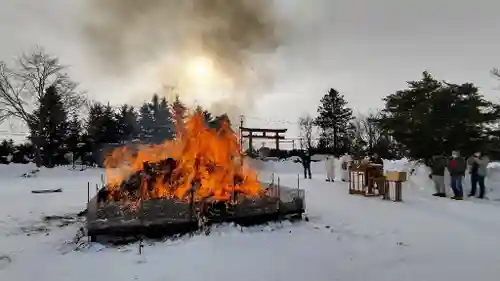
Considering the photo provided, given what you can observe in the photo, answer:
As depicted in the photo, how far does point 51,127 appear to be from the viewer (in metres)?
41.5

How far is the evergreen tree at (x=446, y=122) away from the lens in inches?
737

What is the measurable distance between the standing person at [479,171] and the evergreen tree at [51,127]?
37901 millimetres

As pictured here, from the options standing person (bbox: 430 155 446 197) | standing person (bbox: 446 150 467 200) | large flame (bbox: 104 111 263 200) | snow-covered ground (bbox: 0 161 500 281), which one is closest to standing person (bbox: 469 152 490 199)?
standing person (bbox: 446 150 467 200)

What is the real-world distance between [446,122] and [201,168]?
1393 cm

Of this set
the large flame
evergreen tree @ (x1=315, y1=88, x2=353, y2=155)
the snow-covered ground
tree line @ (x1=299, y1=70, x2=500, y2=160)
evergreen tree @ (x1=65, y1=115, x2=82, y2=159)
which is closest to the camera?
the snow-covered ground

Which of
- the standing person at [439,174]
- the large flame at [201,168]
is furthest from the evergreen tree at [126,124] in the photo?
the standing person at [439,174]

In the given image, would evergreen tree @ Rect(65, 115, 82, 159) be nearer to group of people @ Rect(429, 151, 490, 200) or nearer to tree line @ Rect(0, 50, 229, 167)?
tree line @ Rect(0, 50, 229, 167)

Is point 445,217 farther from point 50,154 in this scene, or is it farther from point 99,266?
point 50,154

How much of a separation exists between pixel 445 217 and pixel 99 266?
840 cm

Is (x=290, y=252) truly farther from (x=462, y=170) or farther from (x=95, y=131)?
(x=95, y=131)

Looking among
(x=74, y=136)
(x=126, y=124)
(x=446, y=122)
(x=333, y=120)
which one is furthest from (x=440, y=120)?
(x=333, y=120)

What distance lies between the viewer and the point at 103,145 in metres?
42.2

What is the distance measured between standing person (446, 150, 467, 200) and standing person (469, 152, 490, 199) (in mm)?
385

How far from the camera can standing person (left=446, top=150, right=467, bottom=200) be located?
14.1 metres
